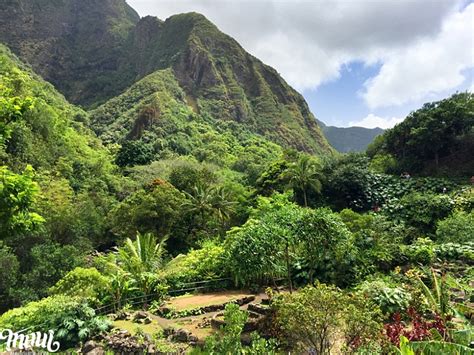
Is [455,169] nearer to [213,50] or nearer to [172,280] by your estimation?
[172,280]

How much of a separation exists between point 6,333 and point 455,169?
30122mm

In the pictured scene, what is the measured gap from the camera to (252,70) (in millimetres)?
124312

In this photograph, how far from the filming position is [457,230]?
1689cm

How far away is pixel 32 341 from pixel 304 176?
21.2m

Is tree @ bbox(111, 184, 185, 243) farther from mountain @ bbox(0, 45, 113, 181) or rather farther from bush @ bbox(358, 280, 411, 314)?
bush @ bbox(358, 280, 411, 314)

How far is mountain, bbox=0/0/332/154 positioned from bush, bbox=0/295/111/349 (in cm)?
8737

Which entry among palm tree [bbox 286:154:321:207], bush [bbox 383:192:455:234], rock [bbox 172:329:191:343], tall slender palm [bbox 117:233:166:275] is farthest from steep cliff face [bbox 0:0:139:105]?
rock [bbox 172:329:191:343]

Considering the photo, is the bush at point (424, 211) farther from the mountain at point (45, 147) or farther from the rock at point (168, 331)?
the mountain at point (45, 147)

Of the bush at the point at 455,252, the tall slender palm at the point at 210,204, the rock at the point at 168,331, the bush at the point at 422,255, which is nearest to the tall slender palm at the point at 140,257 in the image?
the rock at the point at 168,331

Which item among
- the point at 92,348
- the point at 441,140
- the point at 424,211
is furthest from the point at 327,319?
the point at 441,140

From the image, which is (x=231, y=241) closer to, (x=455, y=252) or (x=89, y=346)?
(x=89, y=346)

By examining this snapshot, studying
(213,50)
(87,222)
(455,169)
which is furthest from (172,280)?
(213,50)

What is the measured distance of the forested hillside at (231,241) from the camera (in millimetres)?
6992

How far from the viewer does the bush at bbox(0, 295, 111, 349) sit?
10328 mm
